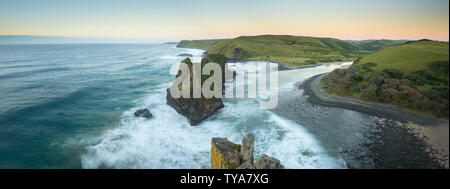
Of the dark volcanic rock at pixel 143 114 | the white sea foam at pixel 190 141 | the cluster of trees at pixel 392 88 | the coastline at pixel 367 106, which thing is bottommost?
the white sea foam at pixel 190 141

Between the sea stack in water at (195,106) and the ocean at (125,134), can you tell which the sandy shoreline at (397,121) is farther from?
the sea stack in water at (195,106)

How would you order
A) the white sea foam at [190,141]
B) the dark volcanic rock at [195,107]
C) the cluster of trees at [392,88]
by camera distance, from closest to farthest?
the white sea foam at [190,141]
the cluster of trees at [392,88]
the dark volcanic rock at [195,107]

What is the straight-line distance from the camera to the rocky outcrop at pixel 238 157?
30.7ft

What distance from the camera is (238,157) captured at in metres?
10.2

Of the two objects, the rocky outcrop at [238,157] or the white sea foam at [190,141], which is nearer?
the rocky outcrop at [238,157]

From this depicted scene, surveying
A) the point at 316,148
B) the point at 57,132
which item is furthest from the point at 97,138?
the point at 316,148

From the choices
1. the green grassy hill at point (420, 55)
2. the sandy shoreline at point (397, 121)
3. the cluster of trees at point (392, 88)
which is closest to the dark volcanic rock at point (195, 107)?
the sandy shoreline at point (397, 121)

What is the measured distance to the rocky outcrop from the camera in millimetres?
9359

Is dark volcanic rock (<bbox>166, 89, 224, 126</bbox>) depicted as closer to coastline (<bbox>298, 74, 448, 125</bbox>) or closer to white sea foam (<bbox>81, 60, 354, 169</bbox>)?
white sea foam (<bbox>81, 60, 354, 169</bbox>)

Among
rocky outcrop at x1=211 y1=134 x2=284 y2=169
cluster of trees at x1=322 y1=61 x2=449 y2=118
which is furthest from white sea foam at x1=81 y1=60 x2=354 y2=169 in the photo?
cluster of trees at x1=322 y1=61 x2=449 y2=118

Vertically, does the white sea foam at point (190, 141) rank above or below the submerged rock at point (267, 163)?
below

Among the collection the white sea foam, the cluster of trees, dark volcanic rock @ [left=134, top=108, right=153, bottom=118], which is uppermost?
the cluster of trees
